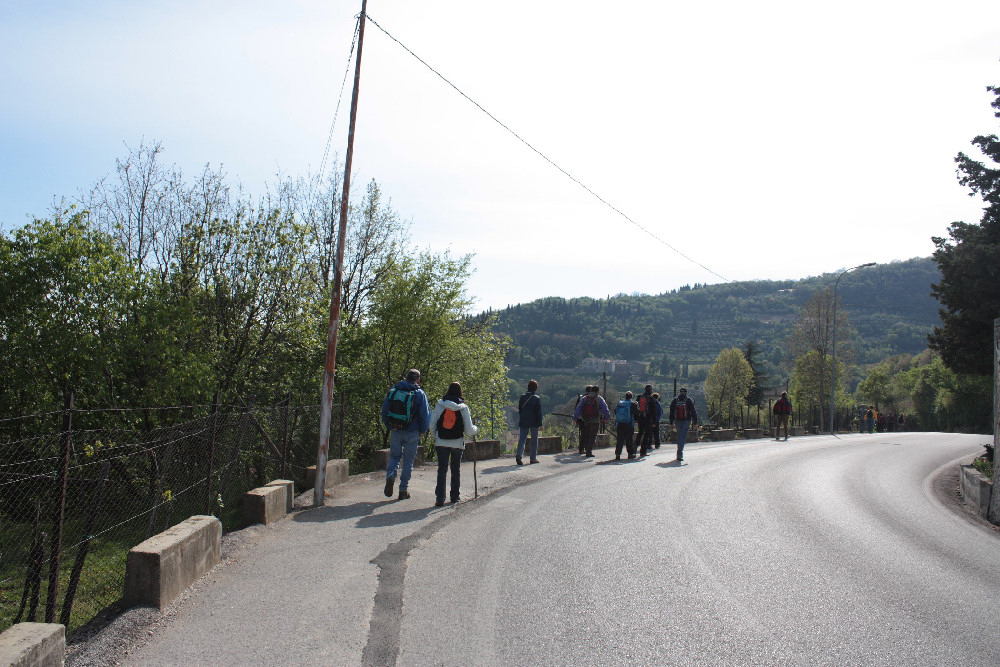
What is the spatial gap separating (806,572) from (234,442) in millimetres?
8406

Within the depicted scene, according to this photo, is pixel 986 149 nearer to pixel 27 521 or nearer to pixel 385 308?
pixel 385 308

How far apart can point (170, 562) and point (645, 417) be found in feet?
49.6

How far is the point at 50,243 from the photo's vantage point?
564 inches

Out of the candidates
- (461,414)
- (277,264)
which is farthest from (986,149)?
(277,264)

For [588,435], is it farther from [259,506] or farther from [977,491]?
[259,506]

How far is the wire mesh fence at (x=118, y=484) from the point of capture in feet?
25.0

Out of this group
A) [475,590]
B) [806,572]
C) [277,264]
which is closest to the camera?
[475,590]

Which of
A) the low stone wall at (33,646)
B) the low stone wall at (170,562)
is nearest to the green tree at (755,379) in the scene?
the low stone wall at (170,562)

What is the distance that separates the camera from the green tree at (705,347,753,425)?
66000 millimetres

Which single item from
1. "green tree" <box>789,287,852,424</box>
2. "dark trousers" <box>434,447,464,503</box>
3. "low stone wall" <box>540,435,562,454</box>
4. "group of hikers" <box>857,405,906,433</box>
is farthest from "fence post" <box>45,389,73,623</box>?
"green tree" <box>789,287,852,424</box>

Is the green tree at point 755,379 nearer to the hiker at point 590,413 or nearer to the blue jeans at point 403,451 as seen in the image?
the hiker at point 590,413

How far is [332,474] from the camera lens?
36.8 feet

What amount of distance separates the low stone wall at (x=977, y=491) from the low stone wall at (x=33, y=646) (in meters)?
11.4

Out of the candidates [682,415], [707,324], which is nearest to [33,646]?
[682,415]
